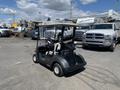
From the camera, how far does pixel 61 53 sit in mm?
5867

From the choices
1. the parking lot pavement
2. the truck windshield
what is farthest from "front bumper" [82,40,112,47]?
the parking lot pavement

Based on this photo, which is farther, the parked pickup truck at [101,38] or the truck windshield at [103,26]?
the truck windshield at [103,26]

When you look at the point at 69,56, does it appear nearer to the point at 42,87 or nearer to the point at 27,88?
the point at 42,87

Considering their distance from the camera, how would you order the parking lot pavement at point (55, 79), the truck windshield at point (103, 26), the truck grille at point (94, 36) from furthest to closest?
the truck windshield at point (103, 26), the truck grille at point (94, 36), the parking lot pavement at point (55, 79)

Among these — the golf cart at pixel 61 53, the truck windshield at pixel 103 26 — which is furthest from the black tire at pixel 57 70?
the truck windshield at pixel 103 26

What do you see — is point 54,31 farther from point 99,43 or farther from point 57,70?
point 99,43

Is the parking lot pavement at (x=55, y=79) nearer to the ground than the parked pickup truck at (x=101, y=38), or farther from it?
nearer to the ground

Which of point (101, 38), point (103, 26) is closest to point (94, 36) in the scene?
point (101, 38)

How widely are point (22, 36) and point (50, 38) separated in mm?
18347

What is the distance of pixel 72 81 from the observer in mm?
5258

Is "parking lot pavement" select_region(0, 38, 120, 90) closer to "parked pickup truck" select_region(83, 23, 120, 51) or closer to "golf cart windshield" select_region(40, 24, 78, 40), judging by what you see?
"golf cart windshield" select_region(40, 24, 78, 40)

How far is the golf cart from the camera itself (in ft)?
18.2

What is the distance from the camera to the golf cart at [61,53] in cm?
556

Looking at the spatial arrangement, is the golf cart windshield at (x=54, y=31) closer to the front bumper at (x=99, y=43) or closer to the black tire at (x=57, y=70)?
the black tire at (x=57, y=70)
